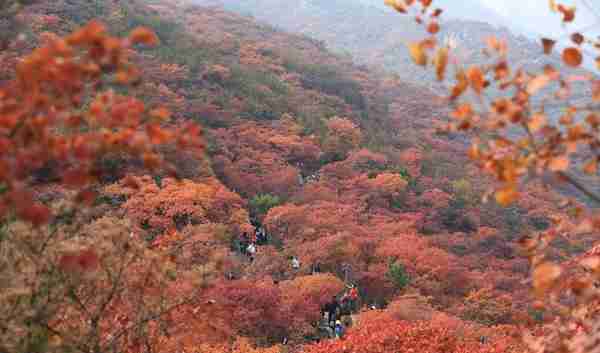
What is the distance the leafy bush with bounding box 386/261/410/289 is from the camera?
19.2 m

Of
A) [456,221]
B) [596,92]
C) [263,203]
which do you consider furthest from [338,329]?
[456,221]

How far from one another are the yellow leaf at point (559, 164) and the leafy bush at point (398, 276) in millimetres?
17113

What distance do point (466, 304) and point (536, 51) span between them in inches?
3868

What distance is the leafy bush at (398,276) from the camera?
19.2 meters

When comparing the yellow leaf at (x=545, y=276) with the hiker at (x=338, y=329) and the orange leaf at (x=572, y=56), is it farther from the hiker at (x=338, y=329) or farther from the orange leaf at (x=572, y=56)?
the hiker at (x=338, y=329)

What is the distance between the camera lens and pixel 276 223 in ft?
71.8

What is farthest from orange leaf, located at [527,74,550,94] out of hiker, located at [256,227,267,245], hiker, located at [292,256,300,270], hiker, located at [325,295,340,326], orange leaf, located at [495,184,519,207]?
hiker, located at [256,227,267,245]

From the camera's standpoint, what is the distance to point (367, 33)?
13112 centimetres

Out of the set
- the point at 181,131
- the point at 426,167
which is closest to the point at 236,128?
the point at 426,167

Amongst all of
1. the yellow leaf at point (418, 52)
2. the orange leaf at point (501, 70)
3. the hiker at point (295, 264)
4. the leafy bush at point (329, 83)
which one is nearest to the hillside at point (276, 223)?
the leafy bush at point (329, 83)

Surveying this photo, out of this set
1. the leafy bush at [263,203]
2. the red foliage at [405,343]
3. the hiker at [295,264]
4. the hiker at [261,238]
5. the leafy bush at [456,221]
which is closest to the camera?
the red foliage at [405,343]

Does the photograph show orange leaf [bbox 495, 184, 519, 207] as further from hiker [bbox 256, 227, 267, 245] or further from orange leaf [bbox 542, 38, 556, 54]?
hiker [bbox 256, 227, 267, 245]

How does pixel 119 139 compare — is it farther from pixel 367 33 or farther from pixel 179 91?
pixel 367 33

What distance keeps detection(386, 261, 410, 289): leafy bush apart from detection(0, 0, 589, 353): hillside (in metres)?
0.06
